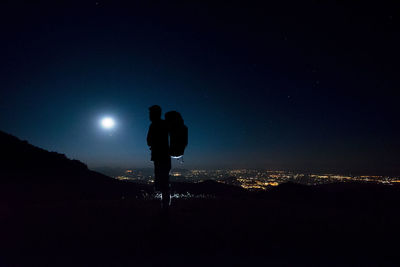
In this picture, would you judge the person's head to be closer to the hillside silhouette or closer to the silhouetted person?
the silhouetted person

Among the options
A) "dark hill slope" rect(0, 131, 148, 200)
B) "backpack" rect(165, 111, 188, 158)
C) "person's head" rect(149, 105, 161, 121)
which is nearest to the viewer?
"backpack" rect(165, 111, 188, 158)

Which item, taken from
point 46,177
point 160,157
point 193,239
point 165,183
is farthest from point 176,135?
point 46,177

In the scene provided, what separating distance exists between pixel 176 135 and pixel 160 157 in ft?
2.21

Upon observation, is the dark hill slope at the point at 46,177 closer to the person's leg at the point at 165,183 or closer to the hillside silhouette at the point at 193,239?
the hillside silhouette at the point at 193,239

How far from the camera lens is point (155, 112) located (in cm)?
528

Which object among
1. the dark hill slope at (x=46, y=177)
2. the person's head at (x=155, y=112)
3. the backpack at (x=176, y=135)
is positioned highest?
the person's head at (x=155, y=112)

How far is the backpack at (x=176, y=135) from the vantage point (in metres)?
5.06

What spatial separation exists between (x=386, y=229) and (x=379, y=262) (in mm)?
2708

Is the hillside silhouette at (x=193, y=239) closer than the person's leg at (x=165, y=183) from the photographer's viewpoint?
Yes

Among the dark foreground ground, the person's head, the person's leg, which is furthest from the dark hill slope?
the person's head

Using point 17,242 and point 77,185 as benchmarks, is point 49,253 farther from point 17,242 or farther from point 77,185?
point 77,185

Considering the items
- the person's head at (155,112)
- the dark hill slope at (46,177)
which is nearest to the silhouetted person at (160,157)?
the person's head at (155,112)

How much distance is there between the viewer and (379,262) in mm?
3516

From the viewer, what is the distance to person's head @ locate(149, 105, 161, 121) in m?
5.26
